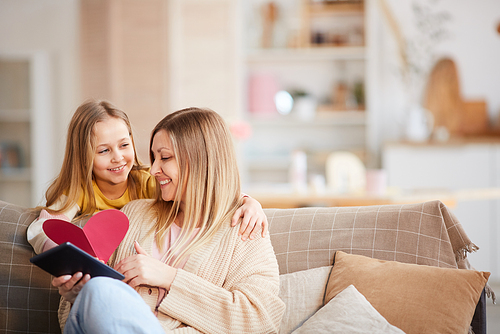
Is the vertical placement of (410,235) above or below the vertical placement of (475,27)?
below

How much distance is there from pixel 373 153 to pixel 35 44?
10.9ft

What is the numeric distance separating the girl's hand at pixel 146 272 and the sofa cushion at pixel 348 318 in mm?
399

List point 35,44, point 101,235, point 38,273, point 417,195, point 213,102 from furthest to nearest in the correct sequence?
1. point 35,44
2. point 213,102
3. point 417,195
4. point 38,273
5. point 101,235

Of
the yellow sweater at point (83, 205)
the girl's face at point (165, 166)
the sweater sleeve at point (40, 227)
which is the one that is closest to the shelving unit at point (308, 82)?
the yellow sweater at point (83, 205)

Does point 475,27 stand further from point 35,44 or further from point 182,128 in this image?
point 35,44

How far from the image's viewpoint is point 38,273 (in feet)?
5.29

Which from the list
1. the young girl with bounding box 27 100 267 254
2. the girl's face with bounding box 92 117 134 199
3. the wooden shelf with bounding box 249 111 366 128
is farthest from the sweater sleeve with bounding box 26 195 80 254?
the wooden shelf with bounding box 249 111 366 128

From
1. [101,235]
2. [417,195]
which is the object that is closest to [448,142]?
[417,195]

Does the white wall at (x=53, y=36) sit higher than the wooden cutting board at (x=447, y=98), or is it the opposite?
the white wall at (x=53, y=36)

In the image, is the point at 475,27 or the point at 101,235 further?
the point at 475,27

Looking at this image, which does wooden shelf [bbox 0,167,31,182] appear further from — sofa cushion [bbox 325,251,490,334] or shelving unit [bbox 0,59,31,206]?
sofa cushion [bbox 325,251,490,334]

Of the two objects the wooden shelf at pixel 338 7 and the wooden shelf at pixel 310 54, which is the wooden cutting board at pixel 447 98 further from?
the wooden shelf at pixel 338 7

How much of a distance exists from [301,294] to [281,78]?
130 inches

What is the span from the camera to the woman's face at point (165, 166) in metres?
1.40
